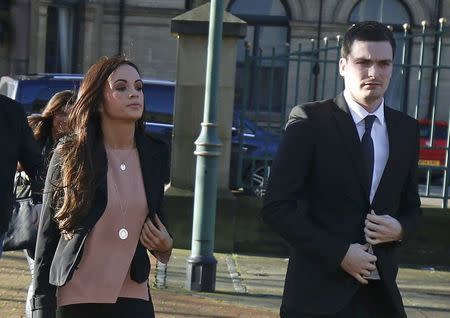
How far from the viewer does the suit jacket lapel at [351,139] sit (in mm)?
3582

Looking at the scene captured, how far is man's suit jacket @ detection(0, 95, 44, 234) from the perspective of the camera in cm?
487

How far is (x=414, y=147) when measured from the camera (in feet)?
12.4

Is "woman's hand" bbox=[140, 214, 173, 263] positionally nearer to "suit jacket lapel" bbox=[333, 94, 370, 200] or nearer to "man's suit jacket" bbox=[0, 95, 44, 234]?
"suit jacket lapel" bbox=[333, 94, 370, 200]

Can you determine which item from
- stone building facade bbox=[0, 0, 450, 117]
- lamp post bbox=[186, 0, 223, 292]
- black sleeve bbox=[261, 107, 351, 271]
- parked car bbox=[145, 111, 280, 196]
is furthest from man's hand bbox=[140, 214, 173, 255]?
stone building facade bbox=[0, 0, 450, 117]

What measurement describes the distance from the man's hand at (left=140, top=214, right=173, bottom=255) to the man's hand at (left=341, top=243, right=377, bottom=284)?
30.1 inches

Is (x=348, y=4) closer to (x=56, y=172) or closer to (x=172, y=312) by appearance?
(x=172, y=312)

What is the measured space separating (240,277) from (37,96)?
8363 mm

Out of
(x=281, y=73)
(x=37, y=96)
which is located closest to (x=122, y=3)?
(x=37, y=96)

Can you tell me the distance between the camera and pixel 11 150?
4895 millimetres

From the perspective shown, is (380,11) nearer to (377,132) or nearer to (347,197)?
(377,132)

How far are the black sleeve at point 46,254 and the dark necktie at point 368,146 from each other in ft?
4.03

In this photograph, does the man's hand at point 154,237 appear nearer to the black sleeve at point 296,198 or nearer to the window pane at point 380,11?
the black sleeve at point 296,198

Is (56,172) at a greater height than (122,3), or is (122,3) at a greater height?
(122,3)

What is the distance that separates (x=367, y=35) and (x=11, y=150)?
2100 millimetres
